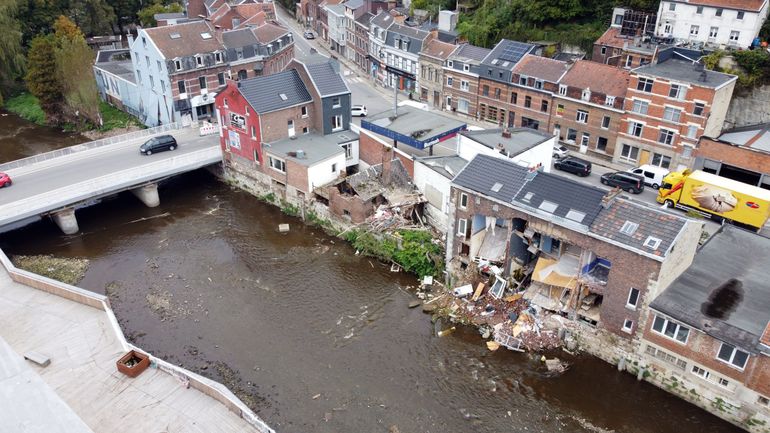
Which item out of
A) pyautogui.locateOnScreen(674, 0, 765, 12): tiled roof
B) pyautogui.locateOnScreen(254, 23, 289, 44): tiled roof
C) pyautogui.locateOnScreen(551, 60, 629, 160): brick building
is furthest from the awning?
pyautogui.locateOnScreen(254, 23, 289, 44): tiled roof

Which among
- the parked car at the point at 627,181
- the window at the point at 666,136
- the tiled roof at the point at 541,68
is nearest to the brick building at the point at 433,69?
the tiled roof at the point at 541,68

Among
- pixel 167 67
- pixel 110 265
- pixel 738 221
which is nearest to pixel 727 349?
pixel 738 221

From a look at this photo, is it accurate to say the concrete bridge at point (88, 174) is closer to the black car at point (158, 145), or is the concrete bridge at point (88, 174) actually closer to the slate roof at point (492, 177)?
the black car at point (158, 145)

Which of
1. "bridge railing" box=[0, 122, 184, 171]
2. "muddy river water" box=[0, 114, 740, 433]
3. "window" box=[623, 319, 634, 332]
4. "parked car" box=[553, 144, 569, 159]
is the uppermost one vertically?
"bridge railing" box=[0, 122, 184, 171]

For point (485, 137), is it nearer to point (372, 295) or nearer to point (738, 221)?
point (372, 295)

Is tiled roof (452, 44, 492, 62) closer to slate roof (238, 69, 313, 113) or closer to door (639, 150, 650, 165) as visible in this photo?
door (639, 150, 650, 165)

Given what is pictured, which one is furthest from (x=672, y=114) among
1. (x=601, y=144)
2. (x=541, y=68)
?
(x=541, y=68)
